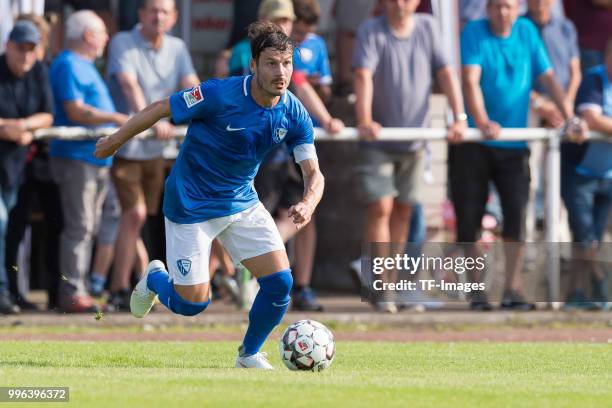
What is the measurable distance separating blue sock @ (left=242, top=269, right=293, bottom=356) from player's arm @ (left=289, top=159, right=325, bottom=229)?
1.88ft

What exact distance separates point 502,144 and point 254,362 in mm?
5426

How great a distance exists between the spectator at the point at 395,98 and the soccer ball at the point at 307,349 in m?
4.59

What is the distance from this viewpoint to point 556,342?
1252 cm

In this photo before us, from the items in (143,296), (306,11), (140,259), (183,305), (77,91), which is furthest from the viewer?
(140,259)

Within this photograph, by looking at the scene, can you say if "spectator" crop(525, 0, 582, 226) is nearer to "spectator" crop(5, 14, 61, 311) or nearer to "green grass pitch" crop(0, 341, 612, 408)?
"green grass pitch" crop(0, 341, 612, 408)

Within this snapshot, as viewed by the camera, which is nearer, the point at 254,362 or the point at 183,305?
the point at 254,362

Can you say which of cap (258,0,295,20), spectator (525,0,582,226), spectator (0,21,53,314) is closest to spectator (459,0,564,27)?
spectator (525,0,582,226)

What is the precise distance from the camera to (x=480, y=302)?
14.5 metres

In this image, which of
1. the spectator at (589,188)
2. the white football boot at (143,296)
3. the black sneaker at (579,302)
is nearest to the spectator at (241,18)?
the spectator at (589,188)

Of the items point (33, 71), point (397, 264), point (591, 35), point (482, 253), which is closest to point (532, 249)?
point (482, 253)

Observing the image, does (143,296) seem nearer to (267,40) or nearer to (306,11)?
(267,40)

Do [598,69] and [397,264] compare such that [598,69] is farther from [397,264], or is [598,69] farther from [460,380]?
[460,380]

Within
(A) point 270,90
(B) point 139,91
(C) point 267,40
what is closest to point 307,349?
(A) point 270,90

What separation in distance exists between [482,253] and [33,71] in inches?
182
